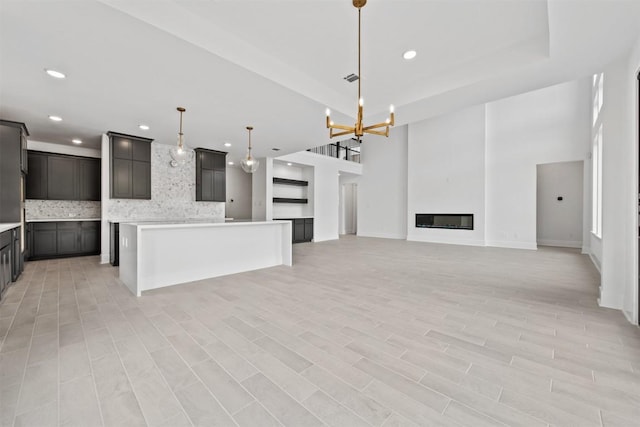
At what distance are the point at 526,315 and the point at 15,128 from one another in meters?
7.64

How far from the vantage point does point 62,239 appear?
586cm

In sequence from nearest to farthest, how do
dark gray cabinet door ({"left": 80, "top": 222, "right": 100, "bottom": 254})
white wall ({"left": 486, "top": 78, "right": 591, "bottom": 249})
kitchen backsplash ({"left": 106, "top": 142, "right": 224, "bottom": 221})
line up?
kitchen backsplash ({"left": 106, "top": 142, "right": 224, "bottom": 221}) → dark gray cabinet door ({"left": 80, "top": 222, "right": 100, "bottom": 254}) → white wall ({"left": 486, "top": 78, "right": 591, "bottom": 249})

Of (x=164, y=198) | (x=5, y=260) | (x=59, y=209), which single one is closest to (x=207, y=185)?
(x=164, y=198)

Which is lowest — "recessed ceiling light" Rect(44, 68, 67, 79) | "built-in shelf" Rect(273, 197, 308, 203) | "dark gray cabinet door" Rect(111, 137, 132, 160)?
"built-in shelf" Rect(273, 197, 308, 203)

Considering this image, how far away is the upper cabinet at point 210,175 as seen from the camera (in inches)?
268

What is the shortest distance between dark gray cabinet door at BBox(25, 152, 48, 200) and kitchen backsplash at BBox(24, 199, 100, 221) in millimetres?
A: 282

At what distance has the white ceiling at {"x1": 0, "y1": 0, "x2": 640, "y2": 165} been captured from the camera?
2295 millimetres

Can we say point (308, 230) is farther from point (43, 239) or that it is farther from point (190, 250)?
point (43, 239)

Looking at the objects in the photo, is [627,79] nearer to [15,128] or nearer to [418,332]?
[418,332]

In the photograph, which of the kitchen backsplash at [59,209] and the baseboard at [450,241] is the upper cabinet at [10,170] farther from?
the baseboard at [450,241]

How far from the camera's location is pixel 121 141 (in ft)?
18.3

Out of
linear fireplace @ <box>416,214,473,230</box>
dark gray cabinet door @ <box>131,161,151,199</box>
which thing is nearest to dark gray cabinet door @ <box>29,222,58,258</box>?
dark gray cabinet door @ <box>131,161,151,199</box>

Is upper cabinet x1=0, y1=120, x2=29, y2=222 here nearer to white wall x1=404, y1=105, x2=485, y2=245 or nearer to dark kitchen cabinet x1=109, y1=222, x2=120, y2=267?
dark kitchen cabinet x1=109, y1=222, x2=120, y2=267

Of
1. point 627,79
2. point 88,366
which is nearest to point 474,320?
point 627,79
